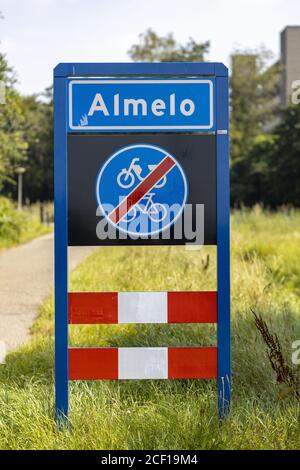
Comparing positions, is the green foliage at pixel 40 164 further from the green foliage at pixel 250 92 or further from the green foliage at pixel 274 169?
the green foliage at pixel 250 92

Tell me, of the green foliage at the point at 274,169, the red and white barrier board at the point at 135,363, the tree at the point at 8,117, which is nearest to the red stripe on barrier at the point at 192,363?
the red and white barrier board at the point at 135,363

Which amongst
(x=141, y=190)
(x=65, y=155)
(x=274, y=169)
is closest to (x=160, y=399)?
(x=141, y=190)

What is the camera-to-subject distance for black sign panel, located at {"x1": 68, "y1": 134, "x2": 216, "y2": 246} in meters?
3.66

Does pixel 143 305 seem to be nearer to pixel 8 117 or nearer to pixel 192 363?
pixel 192 363

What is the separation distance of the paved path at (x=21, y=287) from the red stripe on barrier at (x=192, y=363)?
2.46 m

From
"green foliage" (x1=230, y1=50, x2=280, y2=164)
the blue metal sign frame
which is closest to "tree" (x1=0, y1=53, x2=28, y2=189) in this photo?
the blue metal sign frame

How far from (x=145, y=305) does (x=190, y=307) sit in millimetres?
255

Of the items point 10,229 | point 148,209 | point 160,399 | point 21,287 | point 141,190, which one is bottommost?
point 160,399

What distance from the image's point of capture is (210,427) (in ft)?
11.3

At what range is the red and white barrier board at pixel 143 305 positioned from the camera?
369 cm

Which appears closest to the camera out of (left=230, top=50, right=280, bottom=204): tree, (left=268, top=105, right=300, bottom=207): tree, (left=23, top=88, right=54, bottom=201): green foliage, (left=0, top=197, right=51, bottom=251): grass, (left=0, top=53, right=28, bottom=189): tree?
(left=0, top=53, right=28, bottom=189): tree

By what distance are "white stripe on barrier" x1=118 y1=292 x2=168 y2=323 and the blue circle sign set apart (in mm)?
344

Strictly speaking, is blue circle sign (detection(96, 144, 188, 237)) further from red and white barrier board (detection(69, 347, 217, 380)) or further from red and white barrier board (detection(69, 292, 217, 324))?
red and white barrier board (detection(69, 347, 217, 380))

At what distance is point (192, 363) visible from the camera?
12.2ft
